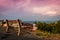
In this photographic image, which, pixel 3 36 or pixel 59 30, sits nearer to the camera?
pixel 3 36

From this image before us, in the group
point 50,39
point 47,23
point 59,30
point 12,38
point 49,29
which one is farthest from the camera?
point 47,23

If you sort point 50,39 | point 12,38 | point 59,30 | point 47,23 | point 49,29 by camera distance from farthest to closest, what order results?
point 47,23 → point 49,29 → point 59,30 → point 50,39 → point 12,38

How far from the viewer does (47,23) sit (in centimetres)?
2652

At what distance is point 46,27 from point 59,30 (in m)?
2.38

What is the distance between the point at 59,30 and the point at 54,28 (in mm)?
888

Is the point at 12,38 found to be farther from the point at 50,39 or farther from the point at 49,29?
the point at 49,29

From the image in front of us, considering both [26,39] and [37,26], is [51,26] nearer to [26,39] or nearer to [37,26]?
[37,26]

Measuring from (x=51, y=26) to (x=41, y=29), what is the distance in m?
1.43

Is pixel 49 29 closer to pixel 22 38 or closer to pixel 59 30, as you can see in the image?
pixel 59 30

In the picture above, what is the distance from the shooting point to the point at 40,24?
25.7 metres

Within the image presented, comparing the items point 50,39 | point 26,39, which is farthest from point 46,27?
point 26,39

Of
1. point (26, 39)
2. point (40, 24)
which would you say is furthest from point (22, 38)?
point (40, 24)

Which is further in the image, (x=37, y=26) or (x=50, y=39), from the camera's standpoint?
(x=37, y=26)

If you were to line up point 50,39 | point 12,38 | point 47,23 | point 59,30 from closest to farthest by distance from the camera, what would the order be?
1. point 12,38
2. point 50,39
3. point 59,30
4. point 47,23
